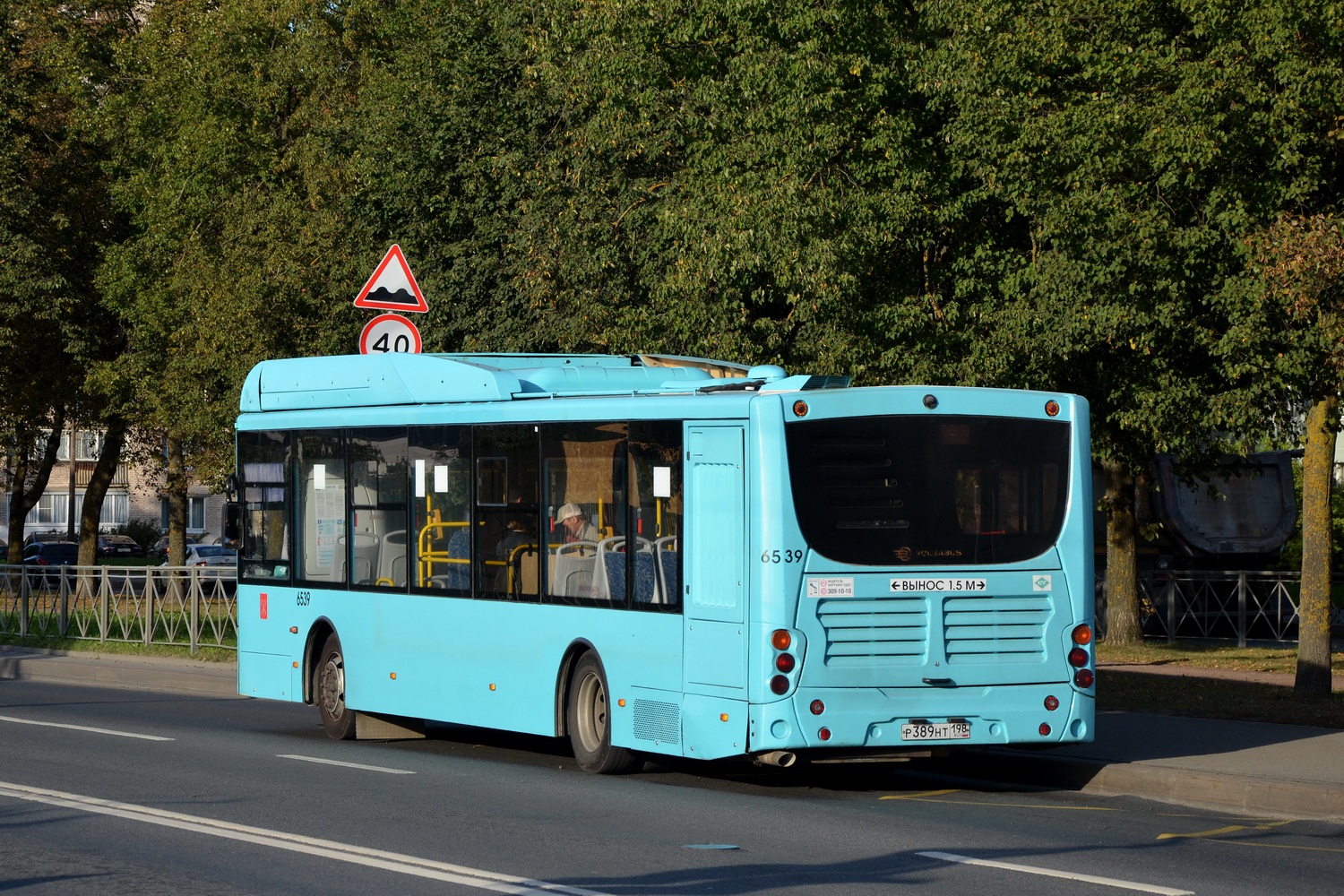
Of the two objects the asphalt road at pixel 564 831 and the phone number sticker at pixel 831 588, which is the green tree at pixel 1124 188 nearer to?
the asphalt road at pixel 564 831

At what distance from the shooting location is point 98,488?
152 feet

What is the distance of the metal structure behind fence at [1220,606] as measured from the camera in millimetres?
27234

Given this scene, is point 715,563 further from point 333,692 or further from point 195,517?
point 195,517

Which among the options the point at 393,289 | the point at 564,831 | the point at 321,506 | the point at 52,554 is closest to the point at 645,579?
the point at 564,831

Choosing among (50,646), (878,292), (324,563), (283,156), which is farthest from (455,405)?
(283,156)

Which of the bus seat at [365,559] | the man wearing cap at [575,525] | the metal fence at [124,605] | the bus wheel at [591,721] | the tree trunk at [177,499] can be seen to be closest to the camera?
the bus wheel at [591,721]

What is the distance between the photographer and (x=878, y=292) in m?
18.7

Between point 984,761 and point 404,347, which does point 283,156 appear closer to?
point 404,347

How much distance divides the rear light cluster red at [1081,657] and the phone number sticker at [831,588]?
167cm

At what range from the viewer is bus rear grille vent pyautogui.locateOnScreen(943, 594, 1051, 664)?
1144 cm

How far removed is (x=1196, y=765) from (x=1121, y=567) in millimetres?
13772

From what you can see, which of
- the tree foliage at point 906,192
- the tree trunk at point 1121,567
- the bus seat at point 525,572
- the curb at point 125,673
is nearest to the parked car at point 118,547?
the tree foliage at point 906,192

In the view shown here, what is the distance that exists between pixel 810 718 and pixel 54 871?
4.58m

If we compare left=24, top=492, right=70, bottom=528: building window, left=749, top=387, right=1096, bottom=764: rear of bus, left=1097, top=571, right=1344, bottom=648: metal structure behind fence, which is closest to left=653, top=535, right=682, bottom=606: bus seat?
left=749, top=387, right=1096, bottom=764: rear of bus
